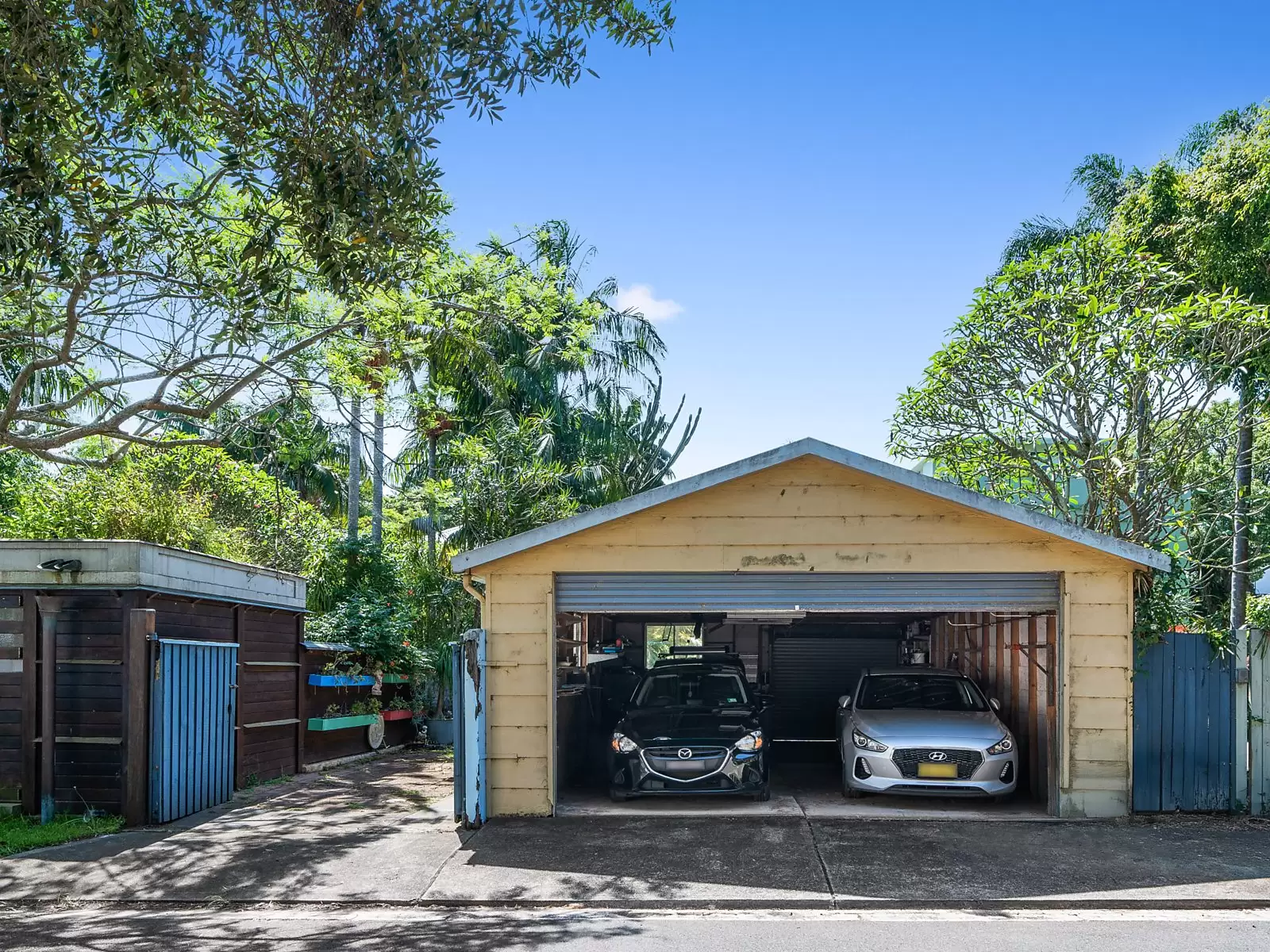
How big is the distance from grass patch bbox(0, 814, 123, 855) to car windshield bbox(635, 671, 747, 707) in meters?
5.66

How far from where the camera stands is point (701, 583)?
1112cm

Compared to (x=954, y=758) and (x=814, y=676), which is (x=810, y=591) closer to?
(x=954, y=758)

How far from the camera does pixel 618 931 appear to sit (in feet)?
23.3

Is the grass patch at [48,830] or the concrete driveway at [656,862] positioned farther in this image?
the grass patch at [48,830]

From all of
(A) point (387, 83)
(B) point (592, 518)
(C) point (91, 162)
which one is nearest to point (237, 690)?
(B) point (592, 518)

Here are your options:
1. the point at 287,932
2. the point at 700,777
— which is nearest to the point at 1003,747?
the point at 700,777

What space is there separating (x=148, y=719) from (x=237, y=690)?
6.71ft

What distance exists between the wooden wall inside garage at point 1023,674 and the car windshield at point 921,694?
24.3 inches

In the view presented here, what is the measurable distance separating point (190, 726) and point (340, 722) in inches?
180

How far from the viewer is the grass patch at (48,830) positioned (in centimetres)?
944

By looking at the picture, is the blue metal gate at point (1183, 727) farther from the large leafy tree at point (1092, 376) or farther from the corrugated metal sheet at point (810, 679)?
the corrugated metal sheet at point (810, 679)

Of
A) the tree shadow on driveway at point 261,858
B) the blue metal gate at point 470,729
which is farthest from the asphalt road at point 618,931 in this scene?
the blue metal gate at point 470,729

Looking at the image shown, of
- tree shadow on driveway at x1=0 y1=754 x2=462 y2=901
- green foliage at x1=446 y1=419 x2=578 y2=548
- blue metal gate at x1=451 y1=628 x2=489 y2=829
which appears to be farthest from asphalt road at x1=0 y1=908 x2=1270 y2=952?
green foliage at x1=446 y1=419 x2=578 y2=548

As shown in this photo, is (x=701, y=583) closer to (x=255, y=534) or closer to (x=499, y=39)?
(x=499, y=39)
